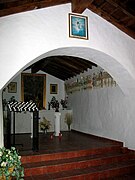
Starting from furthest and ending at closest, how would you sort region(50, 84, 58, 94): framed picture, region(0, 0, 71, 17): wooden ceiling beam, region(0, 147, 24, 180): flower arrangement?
region(50, 84, 58, 94): framed picture < region(0, 0, 71, 17): wooden ceiling beam < region(0, 147, 24, 180): flower arrangement

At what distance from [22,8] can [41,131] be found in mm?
5580

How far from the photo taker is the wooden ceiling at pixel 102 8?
359cm

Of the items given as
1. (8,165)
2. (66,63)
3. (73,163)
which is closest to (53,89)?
(66,63)

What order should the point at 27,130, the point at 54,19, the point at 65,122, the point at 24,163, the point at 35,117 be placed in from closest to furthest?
the point at 54,19, the point at 24,163, the point at 35,117, the point at 27,130, the point at 65,122

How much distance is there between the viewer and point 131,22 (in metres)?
4.60

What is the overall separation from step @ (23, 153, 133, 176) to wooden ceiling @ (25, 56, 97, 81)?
113 inches

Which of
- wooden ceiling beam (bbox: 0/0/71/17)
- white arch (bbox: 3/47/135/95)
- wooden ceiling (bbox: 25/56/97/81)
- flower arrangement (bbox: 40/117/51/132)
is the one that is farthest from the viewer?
flower arrangement (bbox: 40/117/51/132)

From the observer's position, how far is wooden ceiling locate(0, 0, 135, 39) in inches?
141

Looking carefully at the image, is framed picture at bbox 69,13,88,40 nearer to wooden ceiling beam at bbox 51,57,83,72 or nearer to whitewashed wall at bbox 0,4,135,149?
whitewashed wall at bbox 0,4,135,149

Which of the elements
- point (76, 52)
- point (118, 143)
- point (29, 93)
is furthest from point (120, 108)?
point (29, 93)

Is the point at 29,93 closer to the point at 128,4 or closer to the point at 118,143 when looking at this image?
the point at 118,143

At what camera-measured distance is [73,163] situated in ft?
15.0

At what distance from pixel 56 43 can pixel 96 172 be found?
108 inches

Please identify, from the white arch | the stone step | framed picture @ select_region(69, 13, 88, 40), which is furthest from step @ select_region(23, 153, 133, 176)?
framed picture @ select_region(69, 13, 88, 40)
